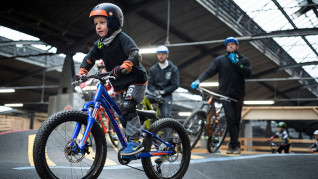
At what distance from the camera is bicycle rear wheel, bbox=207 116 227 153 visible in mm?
6898

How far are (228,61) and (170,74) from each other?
115 centimetres

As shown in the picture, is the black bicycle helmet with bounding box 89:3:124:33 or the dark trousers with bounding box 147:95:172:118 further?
the dark trousers with bounding box 147:95:172:118

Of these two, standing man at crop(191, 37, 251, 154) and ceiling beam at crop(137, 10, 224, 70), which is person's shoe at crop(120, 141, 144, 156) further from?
ceiling beam at crop(137, 10, 224, 70)

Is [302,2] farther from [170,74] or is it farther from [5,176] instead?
[5,176]

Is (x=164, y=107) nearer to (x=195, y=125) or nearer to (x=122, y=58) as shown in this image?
(x=195, y=125)

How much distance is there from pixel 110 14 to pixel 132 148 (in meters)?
1.27

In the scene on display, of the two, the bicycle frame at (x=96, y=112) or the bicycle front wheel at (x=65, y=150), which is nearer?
the bicycle front wheel at (x=65, y=150)

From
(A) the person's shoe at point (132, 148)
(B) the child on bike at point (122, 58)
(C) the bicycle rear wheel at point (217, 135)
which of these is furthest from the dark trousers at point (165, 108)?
(A) the person's shoe at point (132, 148)

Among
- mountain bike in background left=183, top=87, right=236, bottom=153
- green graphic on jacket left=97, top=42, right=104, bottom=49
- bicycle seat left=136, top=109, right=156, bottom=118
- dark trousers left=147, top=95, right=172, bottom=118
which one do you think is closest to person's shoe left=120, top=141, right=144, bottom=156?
bicycle seat left=136, top=109, right=156, bottom=118

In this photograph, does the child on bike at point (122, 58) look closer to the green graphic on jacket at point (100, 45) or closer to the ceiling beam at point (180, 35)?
the green graphic on jacket at point (100, 45)

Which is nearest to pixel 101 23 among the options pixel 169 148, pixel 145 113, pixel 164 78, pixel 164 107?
pixel 145 113

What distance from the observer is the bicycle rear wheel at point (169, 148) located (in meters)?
3.56

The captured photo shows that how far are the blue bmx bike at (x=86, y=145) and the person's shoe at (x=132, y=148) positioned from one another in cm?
5

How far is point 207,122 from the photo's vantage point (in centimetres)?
653
